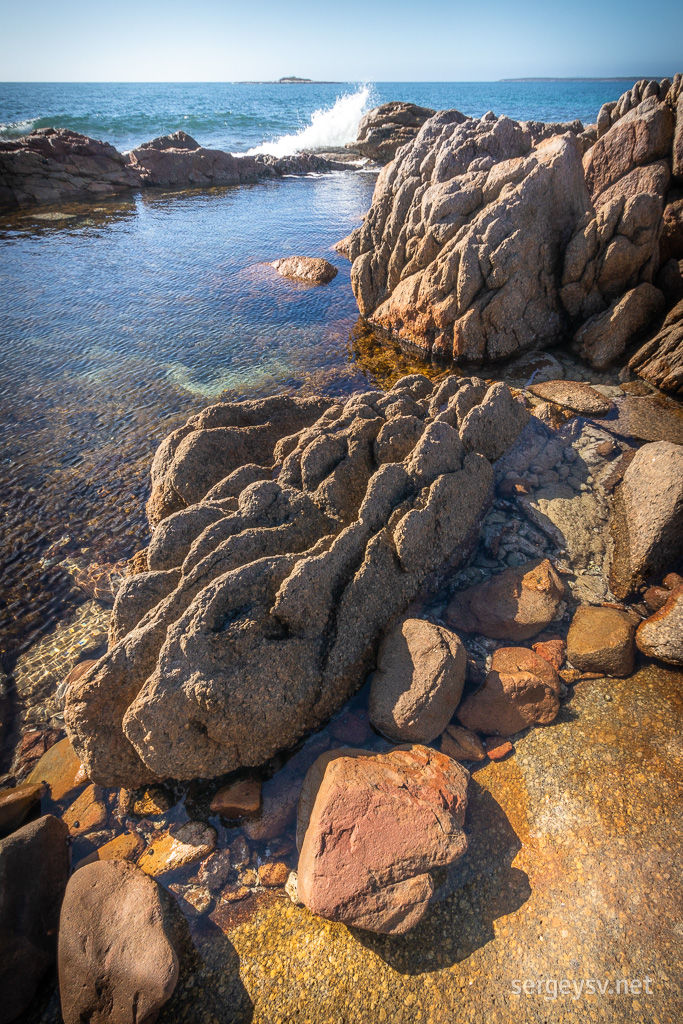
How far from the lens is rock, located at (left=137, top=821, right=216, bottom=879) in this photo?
429cm

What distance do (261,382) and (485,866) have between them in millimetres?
10301

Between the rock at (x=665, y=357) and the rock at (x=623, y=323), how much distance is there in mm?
373

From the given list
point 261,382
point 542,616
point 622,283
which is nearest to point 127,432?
point 261,382

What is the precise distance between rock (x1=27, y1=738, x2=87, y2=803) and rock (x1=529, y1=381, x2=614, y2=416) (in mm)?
9874

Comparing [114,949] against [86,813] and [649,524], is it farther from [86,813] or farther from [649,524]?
[649,524]

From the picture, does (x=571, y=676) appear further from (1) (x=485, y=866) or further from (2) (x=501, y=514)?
(2) (x=501, y=514)

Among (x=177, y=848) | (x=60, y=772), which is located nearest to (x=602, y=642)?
(x=177, y=848)

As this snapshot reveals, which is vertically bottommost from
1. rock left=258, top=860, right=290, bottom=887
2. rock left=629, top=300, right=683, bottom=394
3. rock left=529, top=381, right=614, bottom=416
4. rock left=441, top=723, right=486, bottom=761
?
rock left=258, top=860, right=290, bottom=887

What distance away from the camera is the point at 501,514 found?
24.0 ft

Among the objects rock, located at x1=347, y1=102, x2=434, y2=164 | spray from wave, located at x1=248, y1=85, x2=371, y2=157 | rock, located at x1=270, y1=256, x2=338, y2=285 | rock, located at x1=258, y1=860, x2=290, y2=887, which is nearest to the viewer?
rock, located at x1=258, y1=860, x2=290, y2=887

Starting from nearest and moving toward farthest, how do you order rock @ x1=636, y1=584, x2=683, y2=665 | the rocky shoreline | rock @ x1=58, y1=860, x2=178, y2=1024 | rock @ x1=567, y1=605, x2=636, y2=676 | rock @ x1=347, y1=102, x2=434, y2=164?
rock @ x1=58, y1=860, x2=178, y2=1024, the rocky shoreline, rock @ x1=636, y1=584, x2=683, y2=665, rock @ x1=567, y1=605, x2=636, y2=676, rock @ x1=347, y1=102, x2=434, y2=164

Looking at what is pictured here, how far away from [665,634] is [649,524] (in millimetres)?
1676

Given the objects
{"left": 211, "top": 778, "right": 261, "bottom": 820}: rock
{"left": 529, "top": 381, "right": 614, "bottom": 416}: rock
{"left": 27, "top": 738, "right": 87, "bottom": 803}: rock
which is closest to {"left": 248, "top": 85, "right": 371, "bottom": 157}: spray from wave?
{"left": 529, "top": 381, "right": 614, "bottom": 416}: rock

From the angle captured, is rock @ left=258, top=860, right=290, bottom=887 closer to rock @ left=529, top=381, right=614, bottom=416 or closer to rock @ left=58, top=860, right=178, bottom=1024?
rock @ left=58, top=860, right=178, bottom=1024
